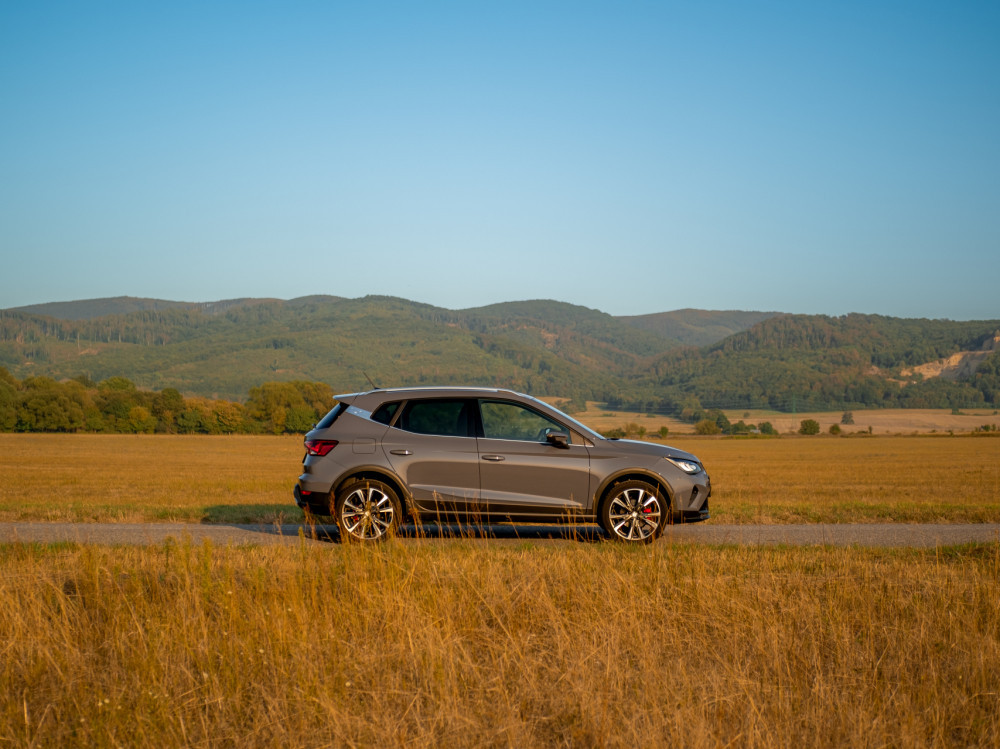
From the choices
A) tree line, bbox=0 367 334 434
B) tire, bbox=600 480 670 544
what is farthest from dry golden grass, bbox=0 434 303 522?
tree line, bbox=0 367 334 434

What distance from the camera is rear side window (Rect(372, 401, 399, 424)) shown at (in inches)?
390

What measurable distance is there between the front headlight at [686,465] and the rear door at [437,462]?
2294mm

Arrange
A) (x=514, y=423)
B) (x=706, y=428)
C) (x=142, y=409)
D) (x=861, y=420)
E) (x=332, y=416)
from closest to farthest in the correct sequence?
(x=514, y=423) < (x=332, y=416) < (x=142, y=409) < (x=706, y=428) < (x=861, y=420)

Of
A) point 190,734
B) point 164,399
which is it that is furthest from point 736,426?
point 190,734

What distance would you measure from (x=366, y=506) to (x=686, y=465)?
369 cm

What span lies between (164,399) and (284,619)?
351 ft

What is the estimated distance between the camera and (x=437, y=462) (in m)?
9.67

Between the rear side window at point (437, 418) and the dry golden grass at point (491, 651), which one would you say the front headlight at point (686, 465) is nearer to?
the dry golden grass at point (491, 651)

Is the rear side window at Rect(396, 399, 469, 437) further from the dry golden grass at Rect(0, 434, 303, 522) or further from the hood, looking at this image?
the dry golden grass at Rect(0, 434, 303, 522)

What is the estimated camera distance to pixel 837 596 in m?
6.57

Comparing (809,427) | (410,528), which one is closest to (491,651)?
(410,528)

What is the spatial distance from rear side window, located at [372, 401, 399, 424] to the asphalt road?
4.53 ft

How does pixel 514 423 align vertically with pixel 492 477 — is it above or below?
above

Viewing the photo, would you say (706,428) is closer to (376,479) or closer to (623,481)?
(623,481)
